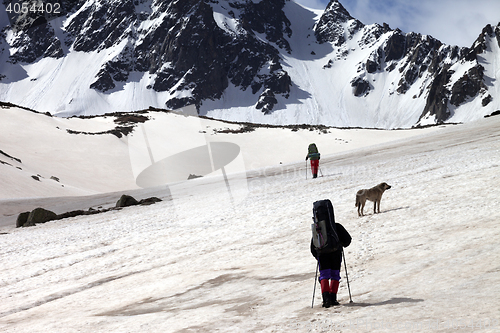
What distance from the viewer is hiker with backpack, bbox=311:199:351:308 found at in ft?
21.4

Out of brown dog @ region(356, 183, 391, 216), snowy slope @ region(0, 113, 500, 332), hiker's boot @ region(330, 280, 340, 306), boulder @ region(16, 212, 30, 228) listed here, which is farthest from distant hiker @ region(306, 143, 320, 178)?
hiker's boot @ region(330, 280, 340, 306)

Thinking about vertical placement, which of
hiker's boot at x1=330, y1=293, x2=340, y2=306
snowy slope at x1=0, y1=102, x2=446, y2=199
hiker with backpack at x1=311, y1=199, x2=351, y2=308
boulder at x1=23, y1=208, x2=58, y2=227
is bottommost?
hiker's boot at x1=330, y1=293, x2=340, y2=306

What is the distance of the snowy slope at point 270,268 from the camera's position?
5.86m

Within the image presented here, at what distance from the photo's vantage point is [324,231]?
6.57 metres

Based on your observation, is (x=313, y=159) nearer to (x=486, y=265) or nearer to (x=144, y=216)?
(x=144, y=216)

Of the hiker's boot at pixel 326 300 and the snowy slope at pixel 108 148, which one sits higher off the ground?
the snowy slope at pixel 108 148

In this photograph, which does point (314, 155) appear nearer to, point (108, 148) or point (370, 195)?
point (370, 195)

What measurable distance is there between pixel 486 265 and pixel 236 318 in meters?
3.64

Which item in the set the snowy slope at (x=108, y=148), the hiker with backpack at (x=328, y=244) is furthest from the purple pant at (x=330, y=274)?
the snowy slope at (x=108, y=148)

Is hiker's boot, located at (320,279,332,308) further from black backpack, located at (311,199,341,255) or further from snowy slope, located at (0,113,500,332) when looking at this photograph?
black backpack, located at (311,199,341,255)

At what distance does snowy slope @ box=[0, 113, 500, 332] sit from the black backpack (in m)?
0.84

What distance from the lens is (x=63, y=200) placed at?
3111 centimetres

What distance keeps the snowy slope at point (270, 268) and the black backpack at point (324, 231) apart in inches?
33.1

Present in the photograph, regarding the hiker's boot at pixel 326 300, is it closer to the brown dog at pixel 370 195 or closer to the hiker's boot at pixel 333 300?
the hiker's boot at pixel 333 300
